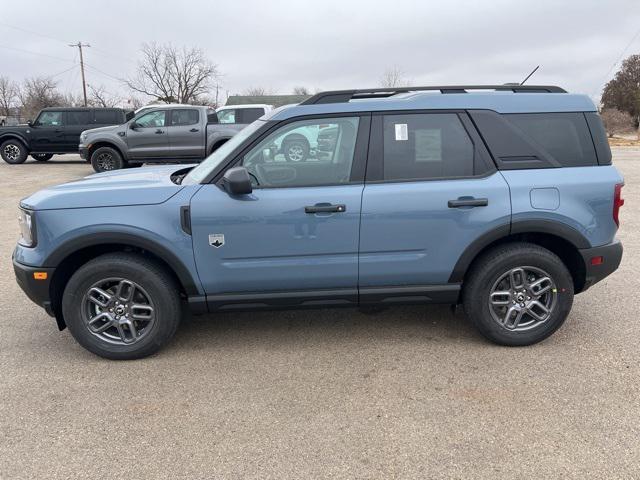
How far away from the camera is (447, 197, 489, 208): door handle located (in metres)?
3.42

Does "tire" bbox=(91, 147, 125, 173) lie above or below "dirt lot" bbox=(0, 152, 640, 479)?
above

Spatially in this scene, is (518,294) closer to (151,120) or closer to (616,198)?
(616,198)

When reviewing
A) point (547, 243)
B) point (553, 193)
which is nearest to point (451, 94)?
point (553, 193)

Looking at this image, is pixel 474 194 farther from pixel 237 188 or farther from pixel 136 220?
pixel 136 220

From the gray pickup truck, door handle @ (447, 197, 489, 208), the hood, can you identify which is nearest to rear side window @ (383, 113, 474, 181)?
door handle @ (447, 197, 489, 208)

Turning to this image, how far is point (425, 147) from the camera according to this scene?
353 cm

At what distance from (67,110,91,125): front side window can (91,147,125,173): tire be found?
13.5ft

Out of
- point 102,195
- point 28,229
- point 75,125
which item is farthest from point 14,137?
point 102,195

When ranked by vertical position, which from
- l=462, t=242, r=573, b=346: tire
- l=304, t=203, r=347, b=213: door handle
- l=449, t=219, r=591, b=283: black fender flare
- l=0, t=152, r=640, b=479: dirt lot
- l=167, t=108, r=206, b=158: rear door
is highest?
l=167, t=108, r=206, b=158: rear door

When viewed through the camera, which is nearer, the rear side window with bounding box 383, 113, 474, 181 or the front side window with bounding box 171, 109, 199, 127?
the rear side window with bounding box 383, 113, 474, 181

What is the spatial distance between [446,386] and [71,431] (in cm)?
223

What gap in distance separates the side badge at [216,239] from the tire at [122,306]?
17.5 inches

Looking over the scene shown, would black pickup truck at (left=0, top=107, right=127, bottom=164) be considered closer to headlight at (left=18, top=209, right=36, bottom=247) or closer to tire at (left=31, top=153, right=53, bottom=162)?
tire at (left=31, top=153, right=53, bottom=162)

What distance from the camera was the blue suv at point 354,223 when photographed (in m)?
3.36
